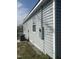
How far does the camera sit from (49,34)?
3488 millimetres
